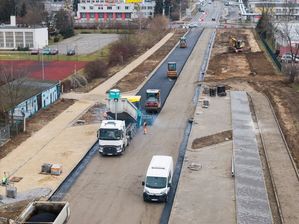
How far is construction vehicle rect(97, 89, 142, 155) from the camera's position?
31775 millimetres

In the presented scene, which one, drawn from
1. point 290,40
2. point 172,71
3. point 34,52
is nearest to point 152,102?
point 172,71

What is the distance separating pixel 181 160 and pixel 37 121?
13.5 metres

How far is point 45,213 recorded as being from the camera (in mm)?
20953

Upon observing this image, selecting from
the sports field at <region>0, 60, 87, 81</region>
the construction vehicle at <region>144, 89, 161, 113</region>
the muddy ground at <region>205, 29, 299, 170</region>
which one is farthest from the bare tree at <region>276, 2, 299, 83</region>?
the sports field at <region>0, 60, 87, 81</region>

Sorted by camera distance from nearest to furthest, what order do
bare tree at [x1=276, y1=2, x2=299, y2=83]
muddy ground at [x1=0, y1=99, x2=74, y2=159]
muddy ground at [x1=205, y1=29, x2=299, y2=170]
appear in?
muddy ground at [x1=0, y1=99, x2=74, y2=159]
muddy ground at [x1=205, y1=29, x2=299, y2=170]
bare tree at [x1=276, y1=2, x2=299, y2=83]

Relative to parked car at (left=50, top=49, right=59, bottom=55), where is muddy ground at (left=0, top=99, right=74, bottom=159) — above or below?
below

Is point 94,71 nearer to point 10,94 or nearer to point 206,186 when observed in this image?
point 10,94

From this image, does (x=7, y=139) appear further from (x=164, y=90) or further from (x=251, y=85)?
(x=251, y=85)

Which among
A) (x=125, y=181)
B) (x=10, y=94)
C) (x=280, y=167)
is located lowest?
(x=125, y=181)

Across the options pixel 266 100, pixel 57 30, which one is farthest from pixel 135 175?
pixel 57 30

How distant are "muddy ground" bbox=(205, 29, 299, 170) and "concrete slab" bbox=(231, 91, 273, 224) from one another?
2564mm

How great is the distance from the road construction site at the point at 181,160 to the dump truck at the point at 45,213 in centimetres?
263

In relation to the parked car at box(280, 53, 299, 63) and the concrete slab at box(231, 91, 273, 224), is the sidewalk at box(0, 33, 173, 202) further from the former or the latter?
the parked car at box(280, 53, 299, 63)

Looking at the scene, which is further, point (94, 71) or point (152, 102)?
point (94, 71)
